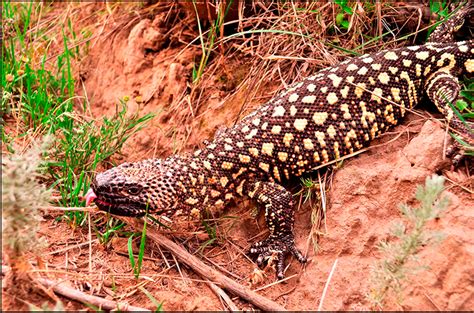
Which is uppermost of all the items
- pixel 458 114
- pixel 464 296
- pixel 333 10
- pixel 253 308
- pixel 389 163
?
pixel 333 10

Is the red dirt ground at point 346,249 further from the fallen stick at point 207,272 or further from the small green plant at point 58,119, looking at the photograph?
the small green plant at point 58,119

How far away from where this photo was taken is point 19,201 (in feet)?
7.98

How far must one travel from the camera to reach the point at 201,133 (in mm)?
4434

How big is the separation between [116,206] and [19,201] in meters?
1.06

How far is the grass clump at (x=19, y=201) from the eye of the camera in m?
2.42

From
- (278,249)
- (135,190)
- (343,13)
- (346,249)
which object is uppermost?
(343,13)

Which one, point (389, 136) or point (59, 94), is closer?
point (389, 136)

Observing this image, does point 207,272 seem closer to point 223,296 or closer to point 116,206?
point 223,296

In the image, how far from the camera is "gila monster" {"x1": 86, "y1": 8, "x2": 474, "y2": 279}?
364 cm

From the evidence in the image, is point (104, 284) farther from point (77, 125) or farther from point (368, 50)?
point (368, 50)

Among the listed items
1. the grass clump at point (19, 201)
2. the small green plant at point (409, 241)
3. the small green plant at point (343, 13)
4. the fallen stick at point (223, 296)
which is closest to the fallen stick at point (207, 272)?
the fallen stick at point (223, 296)

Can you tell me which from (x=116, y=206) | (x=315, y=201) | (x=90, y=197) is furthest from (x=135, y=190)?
(x=315, y=201)

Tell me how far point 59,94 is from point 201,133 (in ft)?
4.51

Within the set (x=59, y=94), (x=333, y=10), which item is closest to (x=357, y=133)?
(x=333, y=10)
